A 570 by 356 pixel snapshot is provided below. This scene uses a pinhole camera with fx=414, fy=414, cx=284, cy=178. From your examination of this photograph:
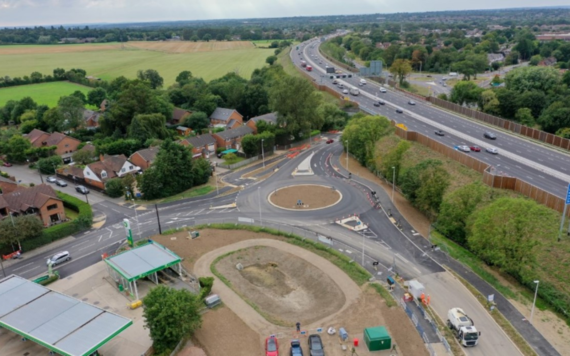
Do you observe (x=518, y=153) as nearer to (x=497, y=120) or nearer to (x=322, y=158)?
(x=497, y=120)

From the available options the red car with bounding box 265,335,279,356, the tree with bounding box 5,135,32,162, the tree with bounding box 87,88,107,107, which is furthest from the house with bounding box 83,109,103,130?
the red car with bounding box 265,335,279,356

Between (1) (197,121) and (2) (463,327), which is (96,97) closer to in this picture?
(1) (197,121)

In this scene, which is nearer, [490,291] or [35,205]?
[490,291]

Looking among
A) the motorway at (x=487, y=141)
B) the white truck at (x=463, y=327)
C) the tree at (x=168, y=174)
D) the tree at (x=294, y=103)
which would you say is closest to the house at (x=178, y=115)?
the tree at (x=294, y=103)

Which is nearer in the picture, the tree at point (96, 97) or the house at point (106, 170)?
the house at point (106, 170)

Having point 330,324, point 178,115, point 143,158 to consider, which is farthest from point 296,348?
point 178,115

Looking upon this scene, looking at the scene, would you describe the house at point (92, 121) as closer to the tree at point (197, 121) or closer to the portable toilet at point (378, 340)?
the tree at point (197, 121)

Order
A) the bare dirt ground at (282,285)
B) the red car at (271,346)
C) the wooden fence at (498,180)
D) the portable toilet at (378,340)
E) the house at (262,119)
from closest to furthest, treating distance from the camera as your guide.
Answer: the red car at (271,346)
the portable toilet at (378,340)
the bare dirt ground at (282,285)
the wooden fence at (498,180)
the house at (262,119)
